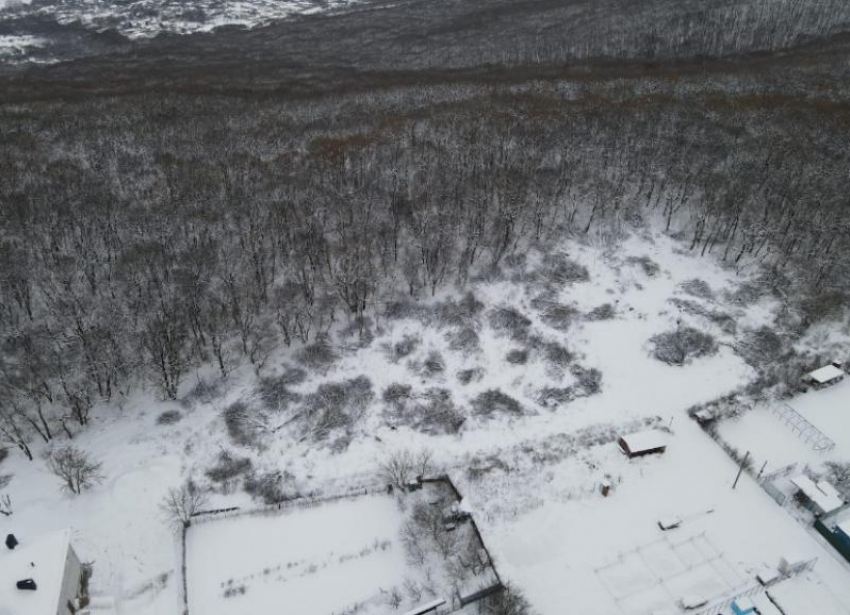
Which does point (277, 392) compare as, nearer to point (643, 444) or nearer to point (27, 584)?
point (27, 584)

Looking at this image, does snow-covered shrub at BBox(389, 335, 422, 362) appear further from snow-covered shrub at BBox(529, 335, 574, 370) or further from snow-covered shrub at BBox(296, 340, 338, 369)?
snow-covered shrub at BBox(529, 335, 574, 370)

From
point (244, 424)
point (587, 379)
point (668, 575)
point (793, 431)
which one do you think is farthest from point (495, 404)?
point (793, 431)

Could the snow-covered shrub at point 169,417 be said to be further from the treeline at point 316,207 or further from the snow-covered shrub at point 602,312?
the snow-covered shrub at point 602,312

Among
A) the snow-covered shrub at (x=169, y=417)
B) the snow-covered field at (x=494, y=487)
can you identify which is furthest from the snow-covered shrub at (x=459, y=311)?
the snow-covered shrub at (x=169, y=417)

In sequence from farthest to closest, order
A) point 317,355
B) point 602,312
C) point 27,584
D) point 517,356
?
1. point 602,312
2. point 517,356
3. point 317,355
4. point 27,584

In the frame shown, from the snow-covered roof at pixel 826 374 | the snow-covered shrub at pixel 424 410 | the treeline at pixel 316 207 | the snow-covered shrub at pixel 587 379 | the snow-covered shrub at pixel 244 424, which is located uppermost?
the treeline at pixel 316 207

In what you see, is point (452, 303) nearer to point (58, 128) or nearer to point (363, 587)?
point (363, 587)
